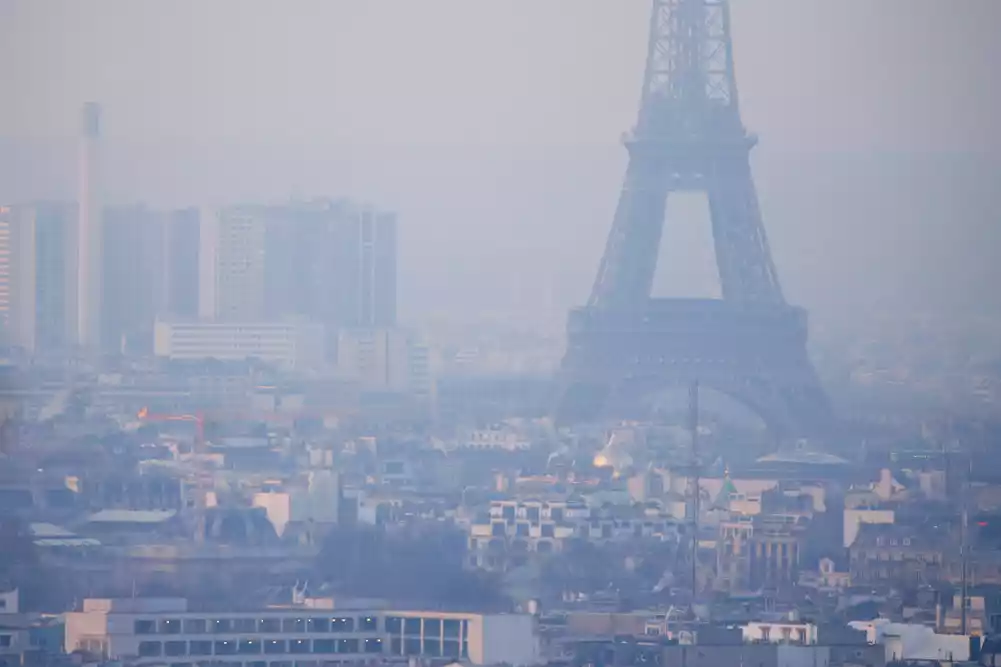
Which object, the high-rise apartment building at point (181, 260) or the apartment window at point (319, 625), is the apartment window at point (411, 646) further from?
the high-rise apartment building at point (181, 260)

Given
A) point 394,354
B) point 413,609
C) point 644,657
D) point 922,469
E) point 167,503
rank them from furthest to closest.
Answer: point 394,354
point 922,469
point 167,503
point 413,609
point 644,657

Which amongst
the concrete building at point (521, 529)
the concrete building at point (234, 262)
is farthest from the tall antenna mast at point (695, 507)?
the concrete building at point (234, 262)

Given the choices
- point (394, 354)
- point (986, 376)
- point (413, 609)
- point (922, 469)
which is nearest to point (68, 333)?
point (394, 354)

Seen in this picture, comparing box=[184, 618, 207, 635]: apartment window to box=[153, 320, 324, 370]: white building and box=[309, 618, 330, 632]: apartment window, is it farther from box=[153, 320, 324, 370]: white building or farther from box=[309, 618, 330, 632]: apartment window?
box=[153, 320, 324, 370]: white building

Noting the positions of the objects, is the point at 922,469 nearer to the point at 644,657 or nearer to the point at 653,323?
the point at 653,323

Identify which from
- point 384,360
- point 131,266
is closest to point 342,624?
point 384,360

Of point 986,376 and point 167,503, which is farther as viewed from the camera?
point 986,376
